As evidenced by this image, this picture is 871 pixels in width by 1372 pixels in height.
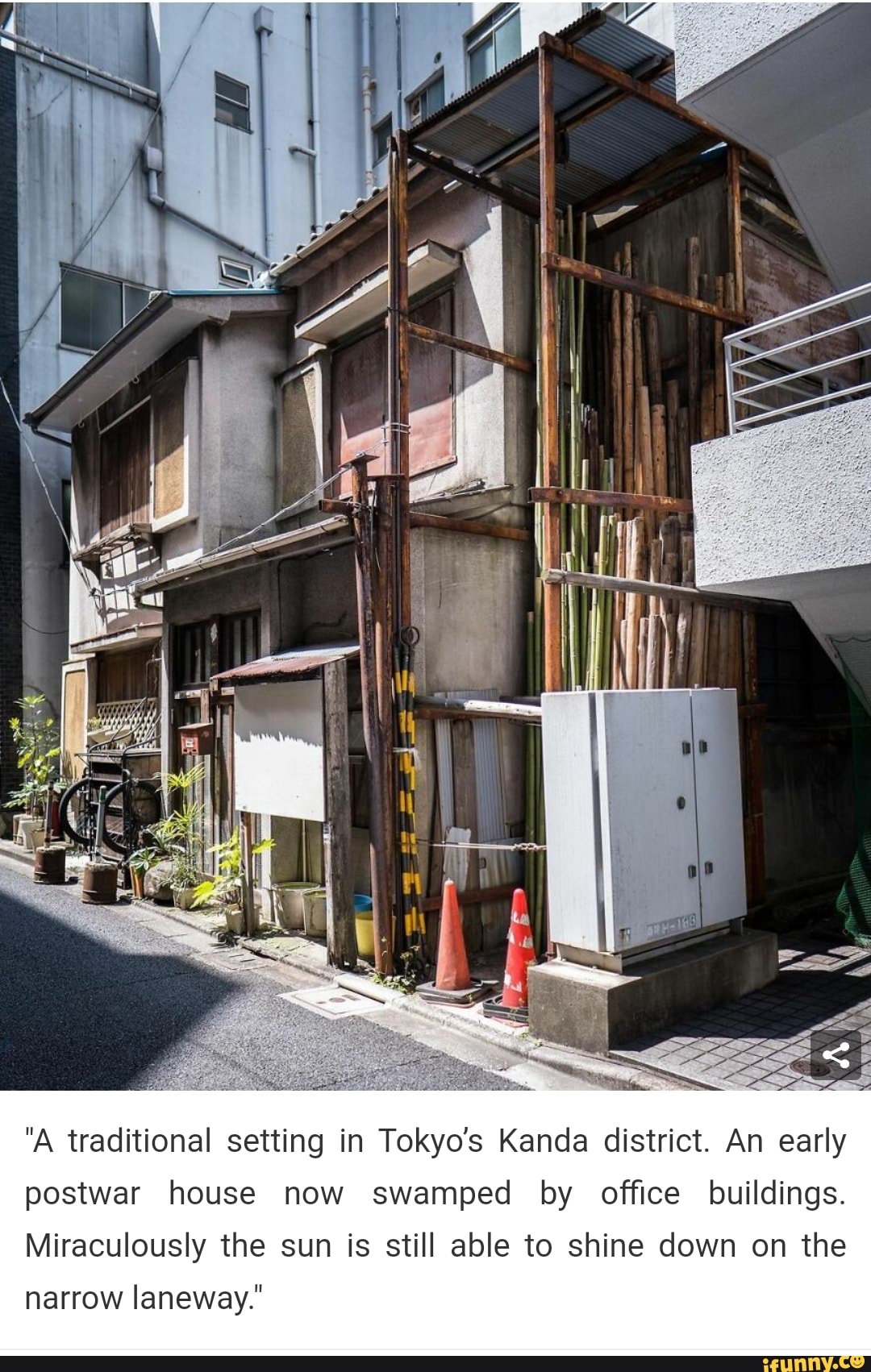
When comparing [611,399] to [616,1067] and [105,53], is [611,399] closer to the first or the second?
[616,1067]

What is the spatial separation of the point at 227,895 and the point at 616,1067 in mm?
6129

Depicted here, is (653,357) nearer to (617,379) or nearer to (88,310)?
(617,379)

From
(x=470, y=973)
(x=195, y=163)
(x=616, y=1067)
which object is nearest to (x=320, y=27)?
(x=195, y=163)

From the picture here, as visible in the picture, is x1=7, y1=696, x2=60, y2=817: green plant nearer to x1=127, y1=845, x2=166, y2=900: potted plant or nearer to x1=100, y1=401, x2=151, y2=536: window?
x1=100, y1=401, x2=151, y2=536: window

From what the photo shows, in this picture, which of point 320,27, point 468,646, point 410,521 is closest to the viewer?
point 410,521

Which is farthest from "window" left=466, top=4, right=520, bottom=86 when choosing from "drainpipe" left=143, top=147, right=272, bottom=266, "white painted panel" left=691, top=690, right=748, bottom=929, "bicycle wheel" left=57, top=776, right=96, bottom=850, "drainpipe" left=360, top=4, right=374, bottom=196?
"bicycle wheel" left=57, top=776, right=96, bottom=850

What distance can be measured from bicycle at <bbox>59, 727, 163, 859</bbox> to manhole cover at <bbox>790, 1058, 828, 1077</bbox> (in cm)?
925

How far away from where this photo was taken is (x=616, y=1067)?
20.4 ft

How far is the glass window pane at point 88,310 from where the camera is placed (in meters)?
19.4

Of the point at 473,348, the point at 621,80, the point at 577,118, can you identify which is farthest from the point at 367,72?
the point at 473,348

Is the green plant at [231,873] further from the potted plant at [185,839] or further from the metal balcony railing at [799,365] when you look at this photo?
the metal balcony railing at [799,365]

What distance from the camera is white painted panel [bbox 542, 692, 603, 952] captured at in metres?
6.75

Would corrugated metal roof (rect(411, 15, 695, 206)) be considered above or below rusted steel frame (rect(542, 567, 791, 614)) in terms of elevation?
above

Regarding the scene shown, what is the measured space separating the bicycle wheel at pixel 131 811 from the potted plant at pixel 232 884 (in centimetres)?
268
